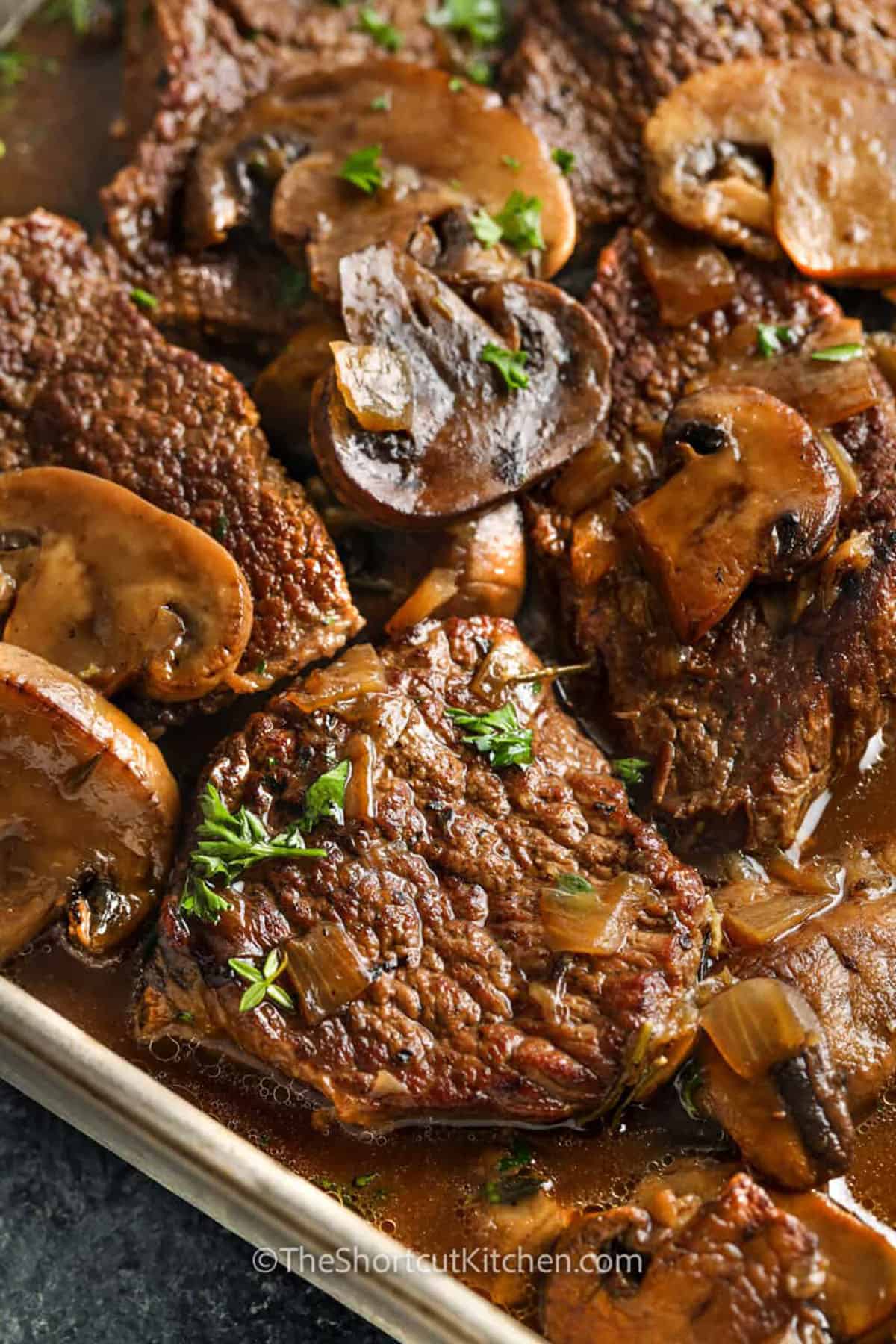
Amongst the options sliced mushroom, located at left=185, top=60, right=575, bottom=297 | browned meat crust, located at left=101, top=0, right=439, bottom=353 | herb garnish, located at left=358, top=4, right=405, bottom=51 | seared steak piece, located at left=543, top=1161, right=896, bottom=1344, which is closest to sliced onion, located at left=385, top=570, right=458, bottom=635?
sliced mushroom, located at left=185, top=60, right=575, bottom=297

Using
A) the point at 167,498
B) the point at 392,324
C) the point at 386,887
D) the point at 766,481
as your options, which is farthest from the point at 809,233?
the point at 386,887

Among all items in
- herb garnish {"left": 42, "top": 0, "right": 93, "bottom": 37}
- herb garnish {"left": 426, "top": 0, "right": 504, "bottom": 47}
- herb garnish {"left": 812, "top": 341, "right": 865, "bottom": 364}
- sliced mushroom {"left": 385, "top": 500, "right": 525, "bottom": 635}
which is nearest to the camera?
sliced mushroom {"left": 385, "top": 500, "right": 525, "bottom": 635}

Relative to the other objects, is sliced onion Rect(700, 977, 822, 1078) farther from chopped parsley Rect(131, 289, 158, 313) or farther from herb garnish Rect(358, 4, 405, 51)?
herb garnish Rect(358, 4, 405, 51)

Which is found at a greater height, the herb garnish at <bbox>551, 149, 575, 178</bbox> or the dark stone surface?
the herb garnish at <bbox>551, 149, 575, 178</bbox>

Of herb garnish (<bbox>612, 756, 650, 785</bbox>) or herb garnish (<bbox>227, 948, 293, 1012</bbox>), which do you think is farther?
herb garnish (<bbox>612, 756, 650, 785</bbox>)

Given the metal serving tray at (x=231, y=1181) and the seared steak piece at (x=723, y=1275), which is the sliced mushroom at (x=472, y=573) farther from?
the seared steak piece at (x=723, y=1275)

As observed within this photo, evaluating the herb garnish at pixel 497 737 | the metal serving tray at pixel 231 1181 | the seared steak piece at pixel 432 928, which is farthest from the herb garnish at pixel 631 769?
the metal serving tray at pixel 231 1181

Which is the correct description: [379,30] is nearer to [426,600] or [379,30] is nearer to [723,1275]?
[426,600]
